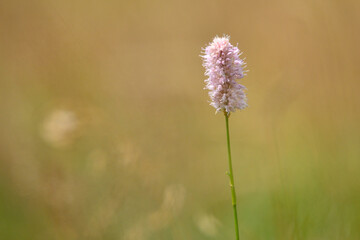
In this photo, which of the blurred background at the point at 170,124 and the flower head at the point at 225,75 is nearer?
the flower head at the point at 225,75

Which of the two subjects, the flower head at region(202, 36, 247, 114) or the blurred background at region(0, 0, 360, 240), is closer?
the flower head at region(202, 36, 247, 114)

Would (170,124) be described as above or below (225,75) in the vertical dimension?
above

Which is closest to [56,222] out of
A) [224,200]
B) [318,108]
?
[224,200]

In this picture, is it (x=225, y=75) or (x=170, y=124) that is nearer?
(x=225, y=75)
